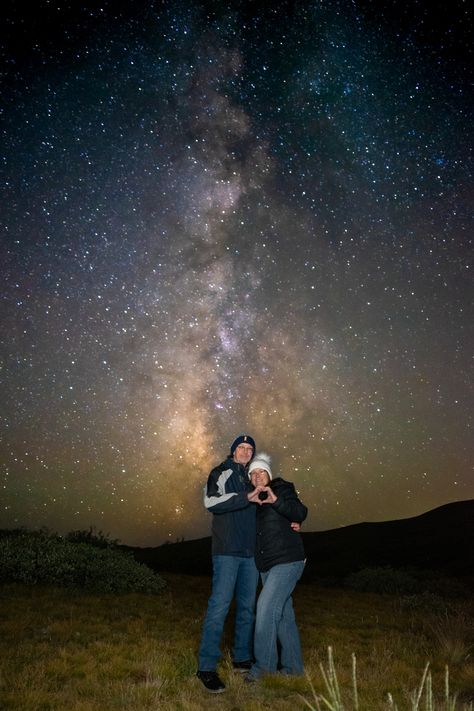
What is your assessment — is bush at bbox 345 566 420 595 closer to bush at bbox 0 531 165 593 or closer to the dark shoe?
bush at bbox 0 531 165 593

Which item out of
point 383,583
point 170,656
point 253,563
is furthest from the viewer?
point 383,583

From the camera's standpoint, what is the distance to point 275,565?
5.21m

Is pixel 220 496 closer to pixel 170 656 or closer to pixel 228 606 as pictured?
pixel 228 606

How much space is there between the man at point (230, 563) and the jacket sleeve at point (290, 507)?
342mm

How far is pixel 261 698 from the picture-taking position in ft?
15.3

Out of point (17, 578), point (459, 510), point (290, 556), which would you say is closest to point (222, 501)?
point (290, 556)

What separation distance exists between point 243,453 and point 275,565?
48.6 inches

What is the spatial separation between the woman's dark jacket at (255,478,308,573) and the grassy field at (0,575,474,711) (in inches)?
46.3

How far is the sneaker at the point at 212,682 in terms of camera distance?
15.6 ft

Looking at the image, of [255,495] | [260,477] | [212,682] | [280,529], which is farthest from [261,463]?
[212,682]

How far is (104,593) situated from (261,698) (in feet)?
24.8

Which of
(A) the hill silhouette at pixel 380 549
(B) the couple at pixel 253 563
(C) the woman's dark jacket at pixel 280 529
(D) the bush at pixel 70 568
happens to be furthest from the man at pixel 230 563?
(A) the hill silhouette at pixel 380 549

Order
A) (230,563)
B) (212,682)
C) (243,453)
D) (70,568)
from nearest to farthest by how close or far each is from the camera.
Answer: (212,682)
(230,563)
(243,453)
(70,568)

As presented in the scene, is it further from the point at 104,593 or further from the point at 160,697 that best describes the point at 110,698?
the point at 104,593
